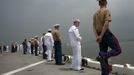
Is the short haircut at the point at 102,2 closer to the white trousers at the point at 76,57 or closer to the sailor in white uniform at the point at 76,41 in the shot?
the sailor in white uniform at the point at 76,41

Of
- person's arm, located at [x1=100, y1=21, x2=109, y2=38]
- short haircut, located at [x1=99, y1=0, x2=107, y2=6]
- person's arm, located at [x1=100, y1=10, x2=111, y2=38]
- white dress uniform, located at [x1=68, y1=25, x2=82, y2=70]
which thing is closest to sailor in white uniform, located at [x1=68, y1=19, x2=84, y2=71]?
white dress uniform, located at [x1=68, y1=25, x2=82, y2=70]

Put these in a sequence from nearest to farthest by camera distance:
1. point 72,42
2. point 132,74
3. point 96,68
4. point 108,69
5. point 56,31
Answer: point 108,69, point 132,74, point 72,42, point 96,68, point 56,31

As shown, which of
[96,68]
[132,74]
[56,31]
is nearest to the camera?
[132,74]

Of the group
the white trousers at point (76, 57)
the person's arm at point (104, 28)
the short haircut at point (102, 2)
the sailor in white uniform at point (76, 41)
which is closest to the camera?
the person's arm at point (104, 28)

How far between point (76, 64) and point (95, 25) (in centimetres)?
594

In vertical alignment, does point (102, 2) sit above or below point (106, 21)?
above

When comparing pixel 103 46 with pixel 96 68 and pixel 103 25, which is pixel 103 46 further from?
pixel 96 68

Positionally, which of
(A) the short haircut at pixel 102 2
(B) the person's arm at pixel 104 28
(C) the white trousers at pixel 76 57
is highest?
(A) the short haircut at pixel 102 2

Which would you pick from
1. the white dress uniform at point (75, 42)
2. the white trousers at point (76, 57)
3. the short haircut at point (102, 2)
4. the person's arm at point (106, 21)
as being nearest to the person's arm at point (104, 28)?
the person's arm at point (106, 21)

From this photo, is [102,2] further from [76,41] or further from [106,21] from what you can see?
[76,41]

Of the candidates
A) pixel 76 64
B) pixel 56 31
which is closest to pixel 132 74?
pixel 76 64

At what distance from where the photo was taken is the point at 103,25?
790 cm

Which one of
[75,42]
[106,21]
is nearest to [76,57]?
[75,42]

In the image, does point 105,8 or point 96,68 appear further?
point 96,68
